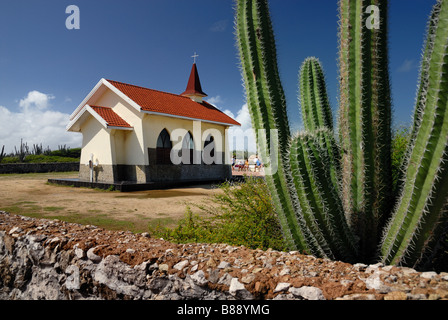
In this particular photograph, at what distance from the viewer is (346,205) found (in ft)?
12.4

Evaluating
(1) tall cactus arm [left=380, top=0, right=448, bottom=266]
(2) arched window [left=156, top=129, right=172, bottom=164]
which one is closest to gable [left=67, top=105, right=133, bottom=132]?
(2) arched window [left=156, top=129, right=172, bottom=164]

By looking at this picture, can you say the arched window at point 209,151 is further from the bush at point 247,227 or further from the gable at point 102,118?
the bush at point 247,227

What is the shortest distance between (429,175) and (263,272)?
1774mm

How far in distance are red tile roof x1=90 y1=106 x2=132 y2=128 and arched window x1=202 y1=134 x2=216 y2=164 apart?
549cm

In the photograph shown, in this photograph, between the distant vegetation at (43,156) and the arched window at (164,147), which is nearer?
the arched window at (164,147)

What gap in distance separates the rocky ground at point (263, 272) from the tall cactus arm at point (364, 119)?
0.85 m

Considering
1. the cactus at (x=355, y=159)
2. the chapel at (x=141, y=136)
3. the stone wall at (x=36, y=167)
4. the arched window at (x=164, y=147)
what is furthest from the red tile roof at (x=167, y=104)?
the stone wall at (x=36, y=167)

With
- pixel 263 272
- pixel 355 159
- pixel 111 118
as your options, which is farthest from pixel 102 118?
pixel 263 272

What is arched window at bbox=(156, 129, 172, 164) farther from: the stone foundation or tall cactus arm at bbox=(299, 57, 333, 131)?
tall cactus arm at bbox=(299, 57, 333, 131)

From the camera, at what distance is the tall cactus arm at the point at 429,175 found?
2521 mm

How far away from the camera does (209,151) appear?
65.5 feet

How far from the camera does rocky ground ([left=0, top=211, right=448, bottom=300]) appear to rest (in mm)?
2248
